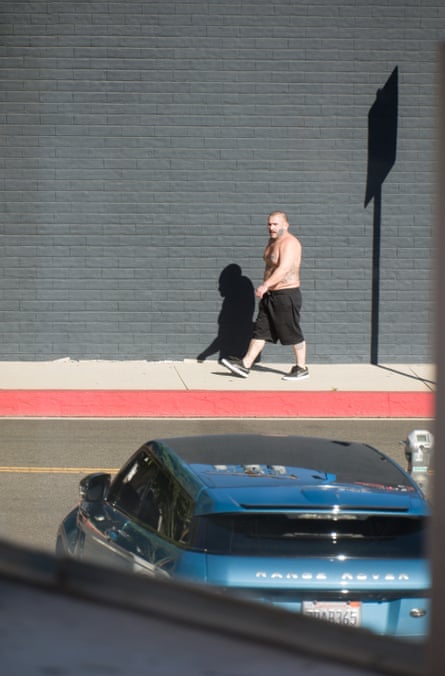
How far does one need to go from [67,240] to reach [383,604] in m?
12.3

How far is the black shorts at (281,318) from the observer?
1515cm

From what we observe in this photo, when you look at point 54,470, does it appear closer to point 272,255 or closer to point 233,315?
point 272,255

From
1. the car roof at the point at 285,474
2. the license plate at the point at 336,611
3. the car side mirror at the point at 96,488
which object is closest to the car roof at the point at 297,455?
the car roof at the point at 285,474

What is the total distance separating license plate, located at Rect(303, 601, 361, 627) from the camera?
4.49 metres

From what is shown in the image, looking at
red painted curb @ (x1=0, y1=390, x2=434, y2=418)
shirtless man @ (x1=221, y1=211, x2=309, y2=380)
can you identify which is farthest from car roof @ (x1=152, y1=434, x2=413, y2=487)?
shirtless man @ (x1=221, y1=211, x2=309, y2=380)

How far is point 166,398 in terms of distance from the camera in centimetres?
1391

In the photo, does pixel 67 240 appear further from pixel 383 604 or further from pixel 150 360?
pixel 383 604

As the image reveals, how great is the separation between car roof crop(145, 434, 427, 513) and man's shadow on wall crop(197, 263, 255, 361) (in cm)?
1034

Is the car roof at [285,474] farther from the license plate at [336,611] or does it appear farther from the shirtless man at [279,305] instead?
the shirtless man at [279,305]

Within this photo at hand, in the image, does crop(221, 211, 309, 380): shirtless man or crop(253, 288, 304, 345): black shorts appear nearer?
crop(221, 211, 309, 380): shirtless man

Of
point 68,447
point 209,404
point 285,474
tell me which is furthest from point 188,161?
point 285,474

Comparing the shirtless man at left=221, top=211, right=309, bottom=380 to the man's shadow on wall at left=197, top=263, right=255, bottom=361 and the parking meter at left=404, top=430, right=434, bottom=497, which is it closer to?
the man's shadow on wall at left=197, top=263, right=255, bottom=361

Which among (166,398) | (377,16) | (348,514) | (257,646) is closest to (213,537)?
(348,514)

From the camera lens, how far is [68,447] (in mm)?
11281
